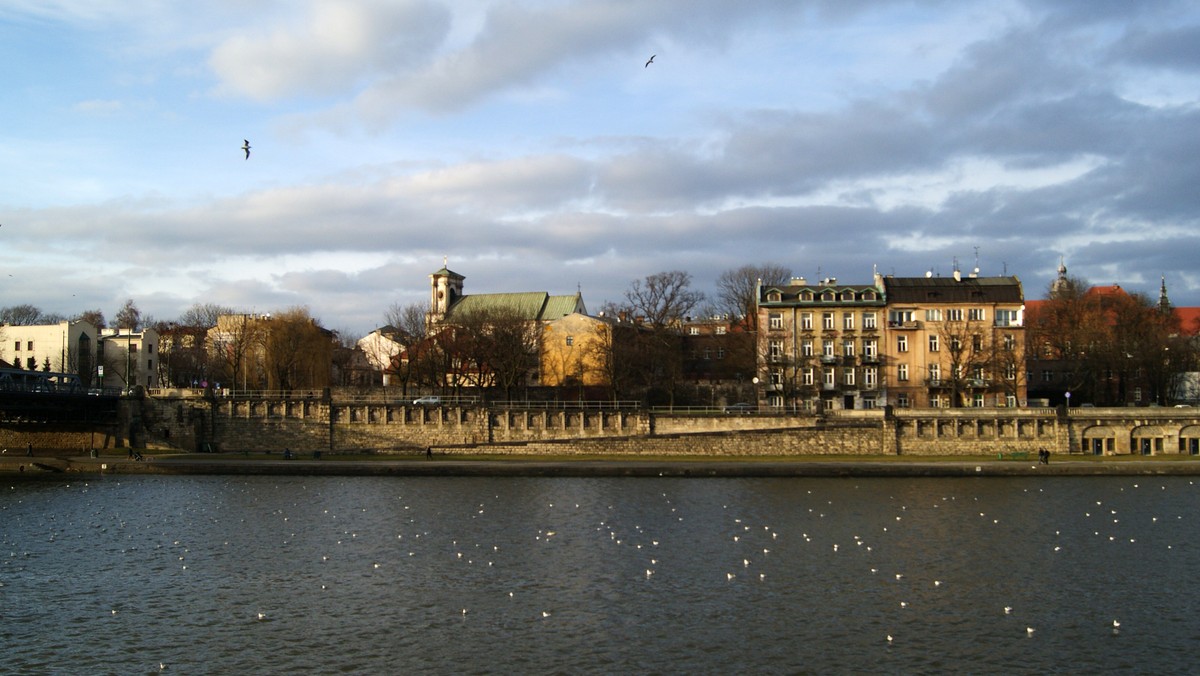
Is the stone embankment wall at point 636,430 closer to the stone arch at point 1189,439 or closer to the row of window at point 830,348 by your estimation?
the stone arch at point 1189,439

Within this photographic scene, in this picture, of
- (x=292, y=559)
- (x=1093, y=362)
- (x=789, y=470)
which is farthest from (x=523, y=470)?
(x=1093, y=362)

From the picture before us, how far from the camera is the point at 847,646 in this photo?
26.0 m

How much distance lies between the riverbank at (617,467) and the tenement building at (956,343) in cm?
1724

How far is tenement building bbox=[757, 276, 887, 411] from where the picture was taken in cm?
9062

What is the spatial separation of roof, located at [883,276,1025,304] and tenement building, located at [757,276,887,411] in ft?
5.19

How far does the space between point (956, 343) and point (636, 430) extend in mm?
29036

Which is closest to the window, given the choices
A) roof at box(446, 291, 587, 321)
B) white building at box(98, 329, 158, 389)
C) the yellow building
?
the yellow building

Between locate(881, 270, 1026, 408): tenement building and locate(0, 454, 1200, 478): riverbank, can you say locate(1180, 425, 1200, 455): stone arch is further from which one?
locate(881, 270, 1026, 408): tenement building

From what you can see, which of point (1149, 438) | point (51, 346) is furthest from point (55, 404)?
point (1149, 438)

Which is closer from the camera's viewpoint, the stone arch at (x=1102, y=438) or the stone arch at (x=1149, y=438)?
the stone arch at (x=1149, y=438)

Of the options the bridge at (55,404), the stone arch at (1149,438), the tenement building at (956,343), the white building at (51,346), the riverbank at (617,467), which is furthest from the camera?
the white building at (51,346)

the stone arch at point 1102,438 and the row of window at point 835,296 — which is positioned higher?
the row of window at point 835,296

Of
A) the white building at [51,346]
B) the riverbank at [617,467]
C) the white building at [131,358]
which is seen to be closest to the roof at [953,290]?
the riverbank at [617,467]

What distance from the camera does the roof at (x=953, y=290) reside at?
91250 millimetres
